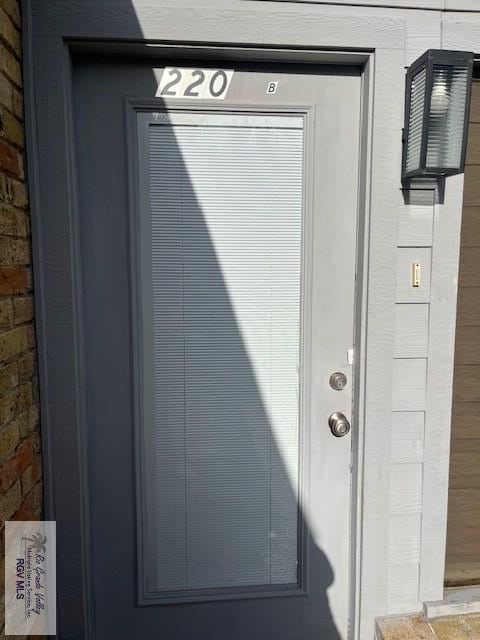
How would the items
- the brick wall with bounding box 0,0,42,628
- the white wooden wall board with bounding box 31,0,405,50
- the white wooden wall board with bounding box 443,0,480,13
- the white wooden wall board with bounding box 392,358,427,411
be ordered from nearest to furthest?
the brick wall with bounding box 0,0,42,628, the white wooden wall board with bounding box 31,0,405,50, the white wooden wall board with bounding box 443,0,480,13, the white wooden wall board with bounding box 392,358,427,411

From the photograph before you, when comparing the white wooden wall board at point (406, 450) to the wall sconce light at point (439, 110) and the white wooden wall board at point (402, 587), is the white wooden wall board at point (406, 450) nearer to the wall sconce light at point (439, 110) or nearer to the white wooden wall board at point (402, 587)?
the white wooden wall board at point (402, 587)

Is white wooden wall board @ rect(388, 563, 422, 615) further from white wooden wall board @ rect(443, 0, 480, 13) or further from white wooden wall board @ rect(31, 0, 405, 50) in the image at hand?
white wooden wall board @ rect(443, 0, 480, 13)

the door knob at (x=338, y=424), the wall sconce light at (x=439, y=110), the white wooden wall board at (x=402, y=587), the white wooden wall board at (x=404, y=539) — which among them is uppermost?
the wall sconce light at (x=439, y=110)

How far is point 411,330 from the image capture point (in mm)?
1716

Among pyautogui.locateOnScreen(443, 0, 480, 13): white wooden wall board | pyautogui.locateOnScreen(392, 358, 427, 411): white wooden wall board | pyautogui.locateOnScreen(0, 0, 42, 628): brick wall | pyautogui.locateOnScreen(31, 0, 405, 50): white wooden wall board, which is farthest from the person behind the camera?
Answer: pyautogui.locateOnScreen(392, 358, 427, 411): white wooden wall board

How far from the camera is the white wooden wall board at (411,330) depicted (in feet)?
5.60

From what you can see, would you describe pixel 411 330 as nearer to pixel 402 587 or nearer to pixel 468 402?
pixel 468 402

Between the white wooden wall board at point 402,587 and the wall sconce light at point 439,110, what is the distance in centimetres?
141

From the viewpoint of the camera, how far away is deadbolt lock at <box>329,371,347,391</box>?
1.76m

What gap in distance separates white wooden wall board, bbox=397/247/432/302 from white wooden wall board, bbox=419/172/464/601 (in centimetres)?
2

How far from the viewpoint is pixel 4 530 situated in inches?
52.8

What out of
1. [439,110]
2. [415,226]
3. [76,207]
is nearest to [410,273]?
[415,226]

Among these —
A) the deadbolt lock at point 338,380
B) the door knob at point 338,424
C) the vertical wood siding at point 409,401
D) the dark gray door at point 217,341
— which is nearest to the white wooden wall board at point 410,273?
the vertical wood siding at point 409,401

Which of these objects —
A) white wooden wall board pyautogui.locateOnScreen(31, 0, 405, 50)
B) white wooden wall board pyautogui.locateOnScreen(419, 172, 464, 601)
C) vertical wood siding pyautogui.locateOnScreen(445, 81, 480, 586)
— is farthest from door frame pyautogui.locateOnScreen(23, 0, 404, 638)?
vertical wood siding pyautogui.locateOnScreen(445, 81, 480, 586)
